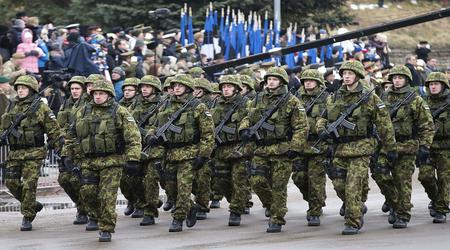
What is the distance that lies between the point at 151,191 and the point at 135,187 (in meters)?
0.58

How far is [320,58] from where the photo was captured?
3406 centimetres

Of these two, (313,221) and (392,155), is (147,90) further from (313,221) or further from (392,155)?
(392,155)

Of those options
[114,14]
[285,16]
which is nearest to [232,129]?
[114,14]

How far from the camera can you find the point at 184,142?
16.6 meters

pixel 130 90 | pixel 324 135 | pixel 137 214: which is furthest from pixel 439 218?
pixel 130 90

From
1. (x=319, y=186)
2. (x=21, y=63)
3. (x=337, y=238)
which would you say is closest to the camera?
(x=337, y=238)

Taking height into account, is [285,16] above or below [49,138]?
below

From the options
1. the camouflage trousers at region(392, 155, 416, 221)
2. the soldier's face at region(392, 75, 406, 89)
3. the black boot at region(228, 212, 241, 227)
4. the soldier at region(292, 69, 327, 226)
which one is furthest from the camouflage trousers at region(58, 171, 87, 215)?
the soldier's face at region(392, 75, 406, 89)

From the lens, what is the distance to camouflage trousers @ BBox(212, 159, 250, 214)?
17.4m

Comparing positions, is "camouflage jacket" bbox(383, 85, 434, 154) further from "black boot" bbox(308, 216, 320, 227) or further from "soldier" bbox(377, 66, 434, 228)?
"black boot" bbox(308, 216, 320, 227)

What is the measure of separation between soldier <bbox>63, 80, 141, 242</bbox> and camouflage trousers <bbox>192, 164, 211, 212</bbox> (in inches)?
83.1

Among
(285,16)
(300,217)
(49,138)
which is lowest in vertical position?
(285,16)

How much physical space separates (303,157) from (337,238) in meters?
2.06

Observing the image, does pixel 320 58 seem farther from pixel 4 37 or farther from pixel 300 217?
pixel 300 217
